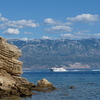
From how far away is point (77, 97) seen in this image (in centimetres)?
5709

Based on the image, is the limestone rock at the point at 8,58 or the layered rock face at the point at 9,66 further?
the limestone rock at the point at 8,58

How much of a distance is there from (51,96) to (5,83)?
10457 mm

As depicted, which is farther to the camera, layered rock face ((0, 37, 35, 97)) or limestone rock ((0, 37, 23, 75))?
limestone rock ((0, 37, 23, 75))

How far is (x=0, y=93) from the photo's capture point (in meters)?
54.5

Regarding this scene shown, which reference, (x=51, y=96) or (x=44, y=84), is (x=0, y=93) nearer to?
(x=51, y=96)

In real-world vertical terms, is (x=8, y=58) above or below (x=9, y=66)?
above

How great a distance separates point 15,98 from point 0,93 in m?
3.28

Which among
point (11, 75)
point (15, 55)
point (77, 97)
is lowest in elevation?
point (77, 97)

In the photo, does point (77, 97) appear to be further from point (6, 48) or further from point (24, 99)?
point (6, 48)

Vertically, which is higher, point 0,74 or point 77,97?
point 0,74

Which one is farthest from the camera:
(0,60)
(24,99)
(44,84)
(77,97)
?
(44,84)

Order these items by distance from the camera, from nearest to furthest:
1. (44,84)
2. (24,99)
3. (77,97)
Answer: (24,99) < (77,97) < (44,84)

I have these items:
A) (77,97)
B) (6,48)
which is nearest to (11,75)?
(6,48)

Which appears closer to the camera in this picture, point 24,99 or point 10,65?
point 24,99
